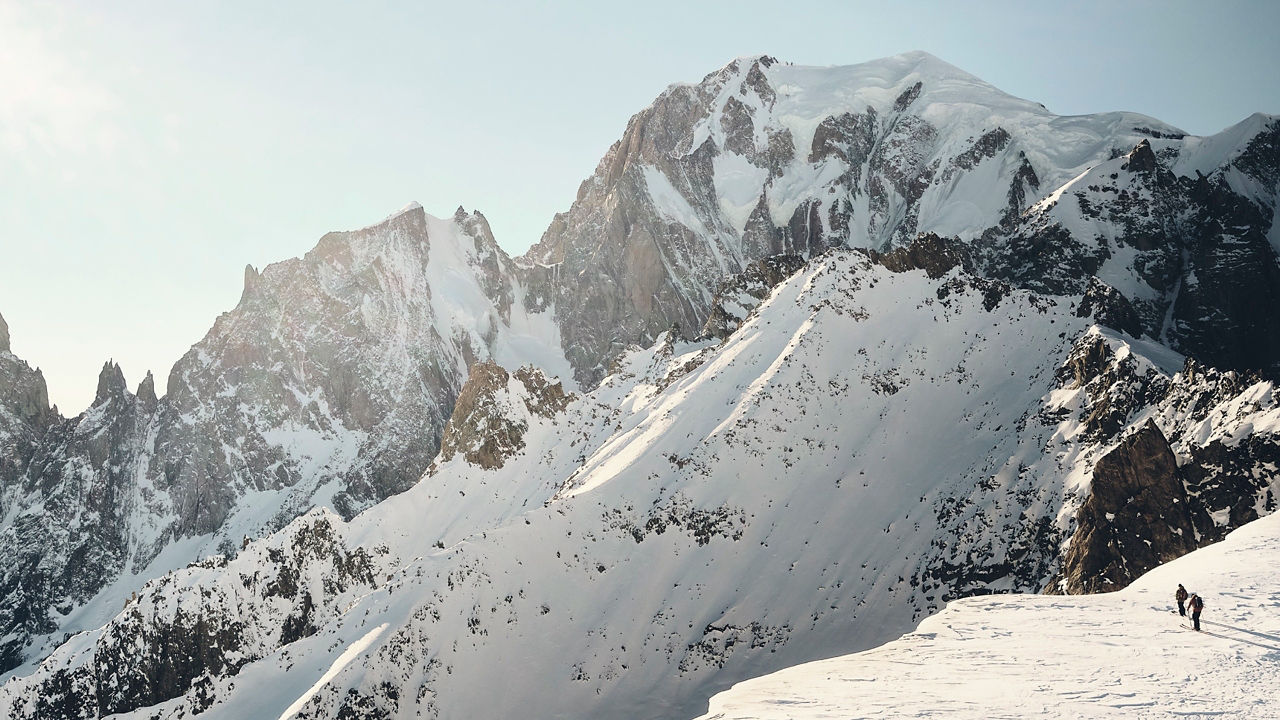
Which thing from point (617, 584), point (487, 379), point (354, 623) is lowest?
point (617, 584)

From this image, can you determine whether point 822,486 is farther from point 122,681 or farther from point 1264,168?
point 1264,168

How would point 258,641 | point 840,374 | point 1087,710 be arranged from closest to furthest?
point 1087,710, point 840,374, point 258,641

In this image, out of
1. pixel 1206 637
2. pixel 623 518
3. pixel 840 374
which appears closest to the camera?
pixel 1206 637

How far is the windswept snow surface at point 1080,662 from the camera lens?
3709 centimetres

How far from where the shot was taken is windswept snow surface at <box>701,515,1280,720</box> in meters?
37.1

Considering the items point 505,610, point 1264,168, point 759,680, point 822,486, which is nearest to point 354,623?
point 505,610

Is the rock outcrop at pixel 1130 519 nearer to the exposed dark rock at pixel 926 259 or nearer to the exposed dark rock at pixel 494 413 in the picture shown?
the exposed dark rock at pixel 926 259

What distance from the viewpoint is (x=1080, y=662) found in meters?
42.4

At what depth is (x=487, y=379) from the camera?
160 m

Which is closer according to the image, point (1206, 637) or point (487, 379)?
point (1206, 637)

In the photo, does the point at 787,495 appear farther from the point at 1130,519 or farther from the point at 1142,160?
the point at 1142,160

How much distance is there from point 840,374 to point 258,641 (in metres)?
84.8

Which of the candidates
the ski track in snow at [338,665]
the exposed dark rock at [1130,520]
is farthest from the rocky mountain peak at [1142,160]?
the ski track in snow at [338,665]

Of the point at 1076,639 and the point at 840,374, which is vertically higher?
the point at 840,374
